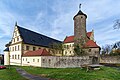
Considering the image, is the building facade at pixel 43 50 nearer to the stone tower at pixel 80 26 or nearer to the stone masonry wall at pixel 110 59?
the stone tower at pixel 80 26

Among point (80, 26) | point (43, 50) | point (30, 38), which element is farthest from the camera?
point (30, 38)

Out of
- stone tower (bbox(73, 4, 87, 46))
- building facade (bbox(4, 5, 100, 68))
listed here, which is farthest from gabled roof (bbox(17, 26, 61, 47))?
stone tower (bbox(73, 4, 87, 46))

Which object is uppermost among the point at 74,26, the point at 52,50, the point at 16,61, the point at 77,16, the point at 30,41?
the point at 77,16

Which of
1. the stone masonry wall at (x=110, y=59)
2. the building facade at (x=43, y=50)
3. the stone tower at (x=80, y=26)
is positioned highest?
the stone tower at (x=80, y=26)

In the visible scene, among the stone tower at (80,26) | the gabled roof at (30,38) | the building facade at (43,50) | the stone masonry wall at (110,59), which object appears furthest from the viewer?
the gabled roof at (30,38)

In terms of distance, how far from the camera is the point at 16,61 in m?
46.2

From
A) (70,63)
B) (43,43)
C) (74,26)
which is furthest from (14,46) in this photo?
(70,63)

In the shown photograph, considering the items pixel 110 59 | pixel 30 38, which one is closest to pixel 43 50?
pixel 30 38

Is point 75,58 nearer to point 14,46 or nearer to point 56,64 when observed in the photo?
point 56,64

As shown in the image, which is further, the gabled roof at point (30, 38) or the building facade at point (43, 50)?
the gabled roof at point (30, 38)

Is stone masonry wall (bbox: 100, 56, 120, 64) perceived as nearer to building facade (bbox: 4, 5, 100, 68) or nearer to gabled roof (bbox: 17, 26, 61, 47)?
building facade (bbox: 4, 5, 100, 68)

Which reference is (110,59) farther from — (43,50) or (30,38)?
(30,38)

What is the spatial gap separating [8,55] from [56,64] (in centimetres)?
2676

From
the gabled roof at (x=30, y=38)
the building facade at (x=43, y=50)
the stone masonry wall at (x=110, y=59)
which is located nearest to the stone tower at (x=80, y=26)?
the building facade at (x=43, y=50)
